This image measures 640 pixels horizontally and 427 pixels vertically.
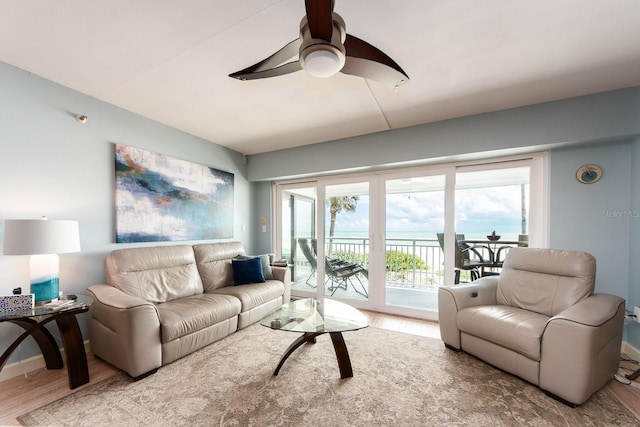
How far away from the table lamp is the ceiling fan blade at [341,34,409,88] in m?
2.36

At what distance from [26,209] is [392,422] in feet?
10.3

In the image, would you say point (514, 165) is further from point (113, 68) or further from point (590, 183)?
point (113, 68)

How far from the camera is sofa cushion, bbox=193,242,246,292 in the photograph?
312 centimetres

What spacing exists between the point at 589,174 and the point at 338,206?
109 inches

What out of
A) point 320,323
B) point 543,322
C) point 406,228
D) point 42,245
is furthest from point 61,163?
point 543,322

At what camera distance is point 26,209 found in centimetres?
208

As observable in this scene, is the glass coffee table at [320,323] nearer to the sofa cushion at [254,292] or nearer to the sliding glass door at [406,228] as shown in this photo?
the sofa cushion at [254,292]

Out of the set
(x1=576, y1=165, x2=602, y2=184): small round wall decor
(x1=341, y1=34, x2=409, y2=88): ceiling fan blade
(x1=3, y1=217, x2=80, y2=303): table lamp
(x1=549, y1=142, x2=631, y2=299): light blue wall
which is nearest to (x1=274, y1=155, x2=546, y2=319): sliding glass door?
(x1=549, y1=142, x2=631, y2=299): light blue wall

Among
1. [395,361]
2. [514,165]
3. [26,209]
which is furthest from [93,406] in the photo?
[514,165]

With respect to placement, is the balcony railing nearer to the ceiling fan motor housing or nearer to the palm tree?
the palm tree

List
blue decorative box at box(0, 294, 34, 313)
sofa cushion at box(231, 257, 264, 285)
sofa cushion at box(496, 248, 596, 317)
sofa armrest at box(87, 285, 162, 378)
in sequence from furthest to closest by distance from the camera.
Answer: sofa cushion at box(231, 257, 264, 285) → sofa cushion at box(496, 248, 596, 317) → sofa armrest at box(87, 285, 162, 378) → blue decorative box at box(0, 294, 34, 313)

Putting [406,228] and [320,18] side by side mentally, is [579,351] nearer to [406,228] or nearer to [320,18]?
[406,228]

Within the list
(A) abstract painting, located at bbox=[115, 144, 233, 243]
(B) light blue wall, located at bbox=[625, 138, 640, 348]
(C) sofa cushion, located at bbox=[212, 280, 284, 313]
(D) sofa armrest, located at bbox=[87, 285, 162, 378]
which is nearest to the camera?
(D) sofa armrest, located at bbox=[87, 285, 162, 378]

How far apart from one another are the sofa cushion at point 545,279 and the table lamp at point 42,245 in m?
3.80
